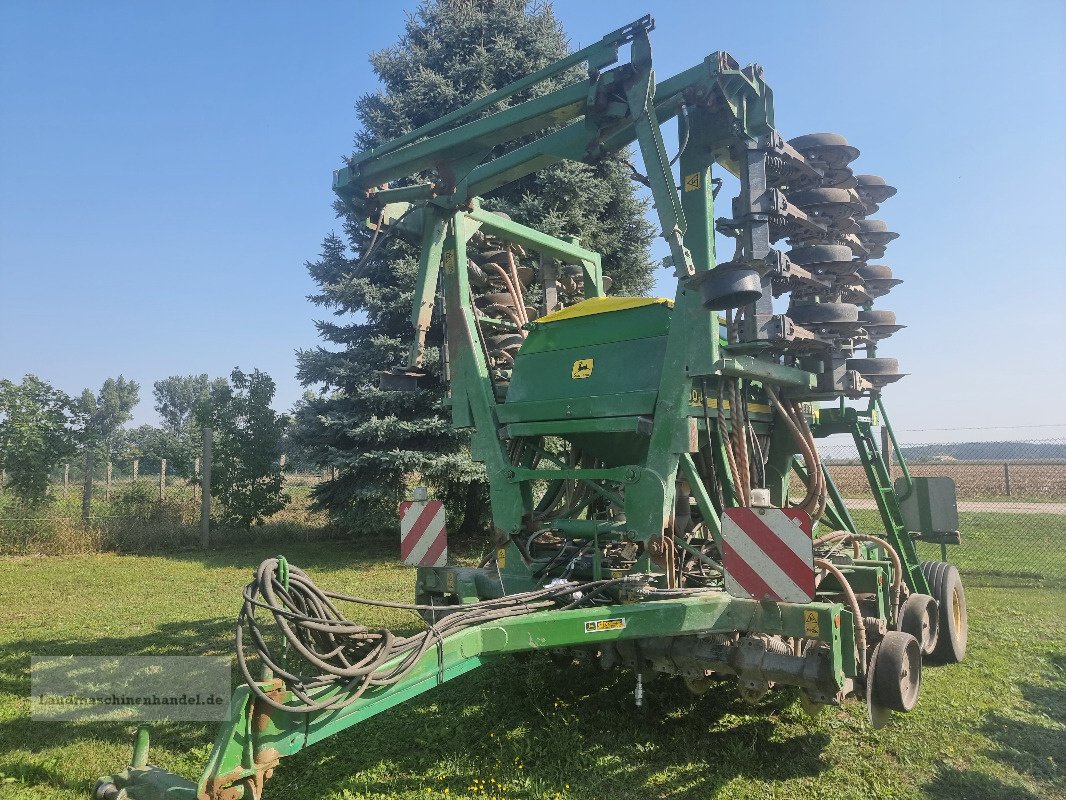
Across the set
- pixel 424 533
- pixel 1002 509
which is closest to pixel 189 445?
pixel 424 533

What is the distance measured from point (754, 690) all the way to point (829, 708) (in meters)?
1.46

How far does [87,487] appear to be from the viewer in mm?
12578

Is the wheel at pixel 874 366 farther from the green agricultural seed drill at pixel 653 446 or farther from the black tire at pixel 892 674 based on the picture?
the black tire at pixel 892 674

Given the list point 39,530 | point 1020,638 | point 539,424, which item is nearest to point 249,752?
point 539,424

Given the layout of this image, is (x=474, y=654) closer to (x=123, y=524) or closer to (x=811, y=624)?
(x=811, y=624)

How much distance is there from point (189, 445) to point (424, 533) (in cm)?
1070

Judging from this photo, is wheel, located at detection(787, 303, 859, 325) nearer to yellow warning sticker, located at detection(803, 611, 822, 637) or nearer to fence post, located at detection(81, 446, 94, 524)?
yellow warning sticker, located at detection(803, 611, 822, 637)

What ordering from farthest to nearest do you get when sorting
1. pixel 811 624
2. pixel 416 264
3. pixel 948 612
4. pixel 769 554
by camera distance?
pixel 416 264
pixel 948 612
pixel 769 554
pixel 811 624

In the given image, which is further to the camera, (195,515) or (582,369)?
(195,515)

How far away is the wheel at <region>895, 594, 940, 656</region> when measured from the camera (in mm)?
5031

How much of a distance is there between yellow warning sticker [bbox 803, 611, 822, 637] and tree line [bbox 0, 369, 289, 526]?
38.5ft

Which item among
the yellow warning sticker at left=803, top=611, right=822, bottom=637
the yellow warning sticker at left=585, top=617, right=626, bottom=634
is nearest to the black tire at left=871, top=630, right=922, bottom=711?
the yellow warning sticker at left=803, top=611, right=822, bottom=637

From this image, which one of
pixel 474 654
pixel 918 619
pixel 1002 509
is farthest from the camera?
pixel 1002 509

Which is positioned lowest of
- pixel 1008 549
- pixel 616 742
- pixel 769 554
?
pixel 616 742
